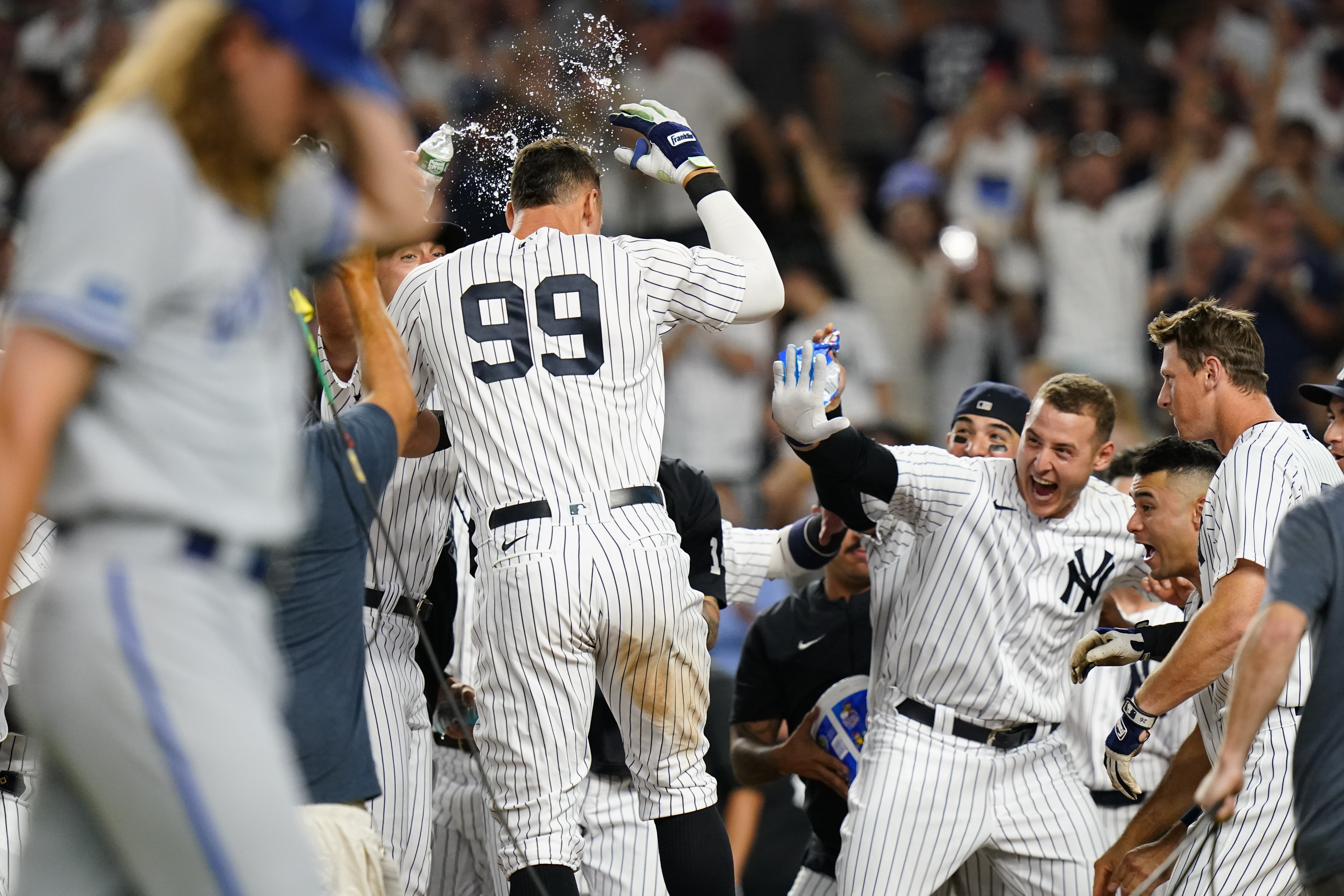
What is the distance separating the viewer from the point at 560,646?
4.16 metres

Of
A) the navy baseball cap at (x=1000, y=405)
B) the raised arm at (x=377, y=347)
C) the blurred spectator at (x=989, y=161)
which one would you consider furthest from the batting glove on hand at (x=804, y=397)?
the blurred spectator at (x=989, y=161)

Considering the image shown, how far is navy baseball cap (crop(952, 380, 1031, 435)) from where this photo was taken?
5.66 meters

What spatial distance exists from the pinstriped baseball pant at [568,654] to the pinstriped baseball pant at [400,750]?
55 centimetres

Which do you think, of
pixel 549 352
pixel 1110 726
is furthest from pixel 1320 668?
pixel 1110 726

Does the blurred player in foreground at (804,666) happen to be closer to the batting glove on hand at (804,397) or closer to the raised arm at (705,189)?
the batting glove on hand at (804,397)

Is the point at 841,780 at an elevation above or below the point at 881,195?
below

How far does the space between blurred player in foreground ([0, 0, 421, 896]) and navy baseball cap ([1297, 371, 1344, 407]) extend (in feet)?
10.6

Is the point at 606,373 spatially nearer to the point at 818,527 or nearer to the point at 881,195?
the point at 818,527

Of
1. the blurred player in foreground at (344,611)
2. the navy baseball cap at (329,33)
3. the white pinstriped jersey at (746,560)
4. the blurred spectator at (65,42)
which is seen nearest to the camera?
the navy baseball cap at (329,33)

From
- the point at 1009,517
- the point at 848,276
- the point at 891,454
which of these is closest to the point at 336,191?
the point at 891,454

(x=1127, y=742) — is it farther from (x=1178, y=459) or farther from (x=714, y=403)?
(x=714, y=403)

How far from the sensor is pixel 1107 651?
179 inches

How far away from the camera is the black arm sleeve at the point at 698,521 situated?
5.01 metres

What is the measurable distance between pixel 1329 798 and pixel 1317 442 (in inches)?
63.7
